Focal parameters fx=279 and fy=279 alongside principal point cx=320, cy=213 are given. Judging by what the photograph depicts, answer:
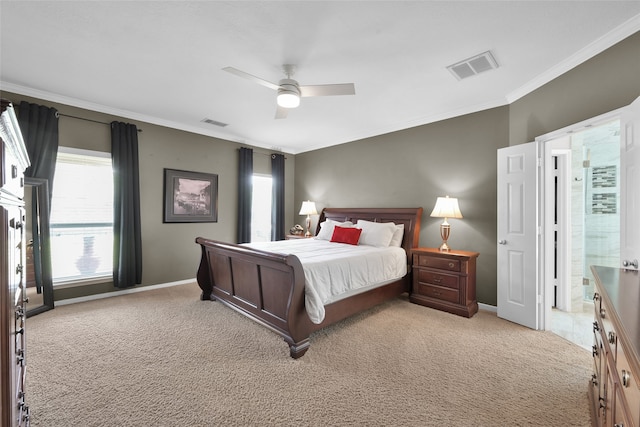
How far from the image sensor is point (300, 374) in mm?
2252

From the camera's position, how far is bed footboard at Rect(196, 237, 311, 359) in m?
2.51

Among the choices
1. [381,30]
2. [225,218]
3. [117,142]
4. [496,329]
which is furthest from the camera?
[225,218]

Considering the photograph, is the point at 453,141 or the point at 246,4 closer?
the point at 246,4

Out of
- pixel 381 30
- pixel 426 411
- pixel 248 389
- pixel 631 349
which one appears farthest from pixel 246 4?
pixel 426 411

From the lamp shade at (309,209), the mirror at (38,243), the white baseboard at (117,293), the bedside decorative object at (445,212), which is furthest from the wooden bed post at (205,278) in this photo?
the bedside decorative object at (445,212)

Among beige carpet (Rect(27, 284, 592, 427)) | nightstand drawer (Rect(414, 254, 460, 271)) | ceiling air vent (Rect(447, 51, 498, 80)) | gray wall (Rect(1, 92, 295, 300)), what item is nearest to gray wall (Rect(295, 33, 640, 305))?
nightstand drawer (Rect(414, 254, 460, 271))

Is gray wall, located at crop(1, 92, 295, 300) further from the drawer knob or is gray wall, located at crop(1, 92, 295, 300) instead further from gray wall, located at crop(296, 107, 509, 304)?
the drawer knob

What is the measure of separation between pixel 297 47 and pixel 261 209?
13.4ft

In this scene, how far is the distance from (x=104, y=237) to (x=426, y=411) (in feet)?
15.4

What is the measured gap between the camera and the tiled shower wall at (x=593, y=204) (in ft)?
12.1

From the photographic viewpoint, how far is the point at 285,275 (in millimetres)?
2625

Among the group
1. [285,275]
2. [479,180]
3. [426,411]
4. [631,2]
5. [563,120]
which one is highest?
[631,2]

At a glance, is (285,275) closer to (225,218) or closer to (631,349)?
(631,349)

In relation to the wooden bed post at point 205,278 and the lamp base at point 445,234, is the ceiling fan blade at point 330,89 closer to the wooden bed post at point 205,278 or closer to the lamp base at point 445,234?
the lamp base at point 445,234
